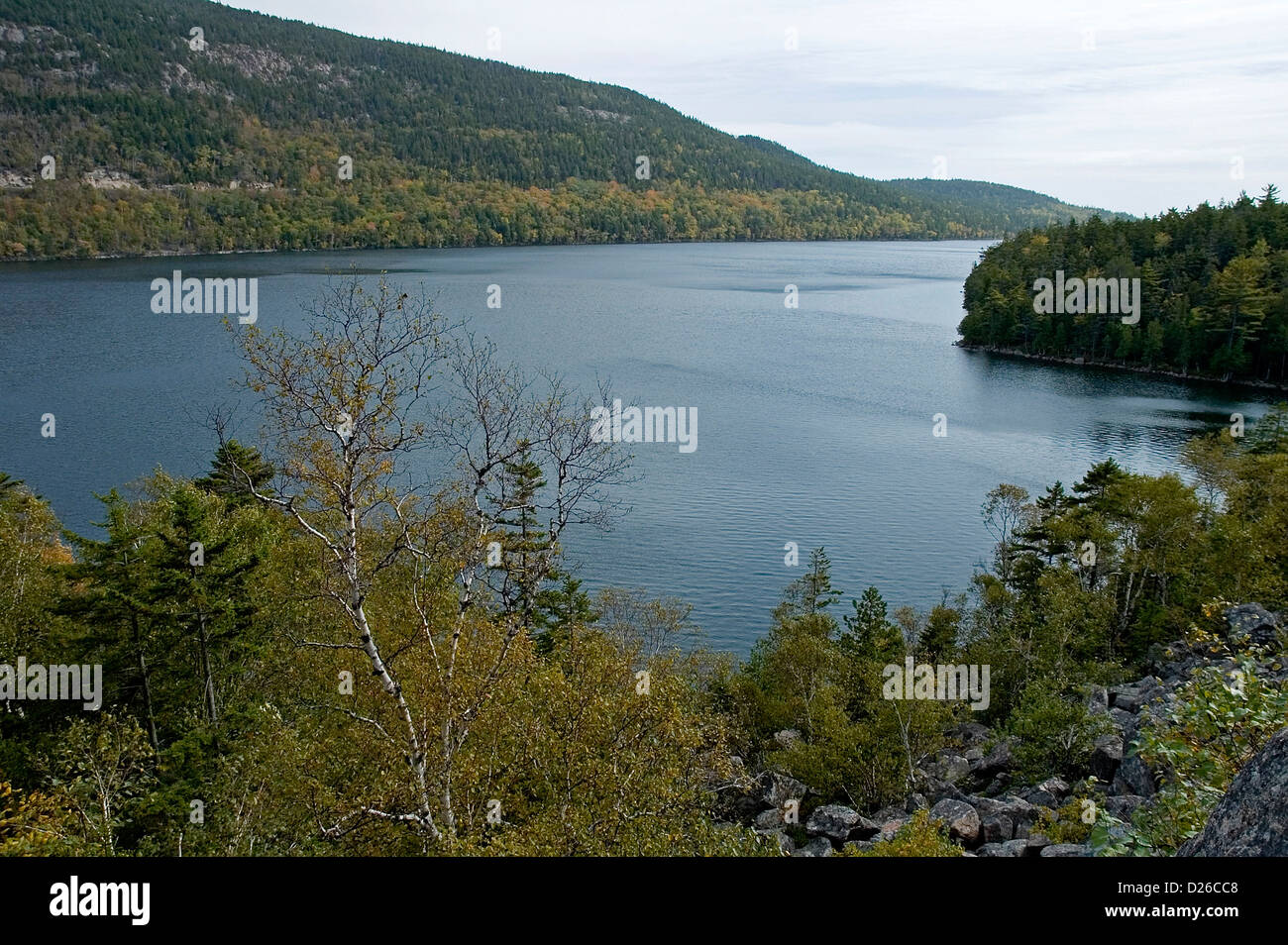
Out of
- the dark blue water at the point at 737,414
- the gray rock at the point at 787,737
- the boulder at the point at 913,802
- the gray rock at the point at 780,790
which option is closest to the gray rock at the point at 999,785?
the boulder at the point at 913,802

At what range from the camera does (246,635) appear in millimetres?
25391

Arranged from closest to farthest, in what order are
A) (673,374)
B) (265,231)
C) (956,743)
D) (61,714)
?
(61,714), (956,743), (673,374), (265,231)

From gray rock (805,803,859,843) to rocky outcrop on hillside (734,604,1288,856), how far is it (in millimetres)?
23

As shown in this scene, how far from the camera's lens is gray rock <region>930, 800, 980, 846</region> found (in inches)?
802

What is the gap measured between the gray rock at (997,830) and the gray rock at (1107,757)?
11.7ft

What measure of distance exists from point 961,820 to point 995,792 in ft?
18.9

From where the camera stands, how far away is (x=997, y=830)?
20.7 m

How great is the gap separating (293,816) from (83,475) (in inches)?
1865

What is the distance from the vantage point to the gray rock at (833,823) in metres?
21.7

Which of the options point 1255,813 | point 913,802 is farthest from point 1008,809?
point 1255,813

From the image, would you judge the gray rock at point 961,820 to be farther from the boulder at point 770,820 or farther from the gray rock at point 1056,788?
the boulder at point 770,820

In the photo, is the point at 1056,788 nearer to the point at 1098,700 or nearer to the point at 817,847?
the point at 1098,700
